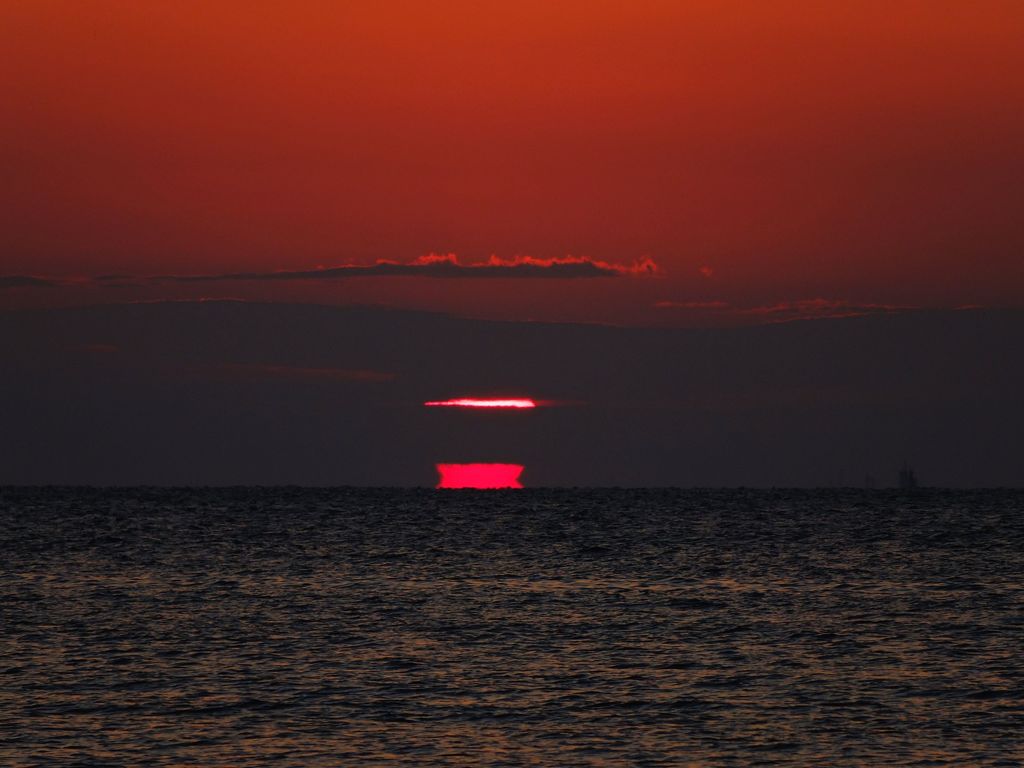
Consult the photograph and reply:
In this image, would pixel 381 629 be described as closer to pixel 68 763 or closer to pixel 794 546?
pixel 68 763

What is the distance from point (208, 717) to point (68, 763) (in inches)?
205

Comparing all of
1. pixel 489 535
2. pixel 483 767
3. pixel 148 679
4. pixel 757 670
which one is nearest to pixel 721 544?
pixel 489 535

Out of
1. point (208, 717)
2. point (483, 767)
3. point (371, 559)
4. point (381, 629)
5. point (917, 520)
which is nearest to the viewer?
point (483, 767)

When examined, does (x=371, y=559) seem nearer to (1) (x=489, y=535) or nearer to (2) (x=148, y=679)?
(1) (x=489, y=535)

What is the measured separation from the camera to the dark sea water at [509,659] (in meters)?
32.1

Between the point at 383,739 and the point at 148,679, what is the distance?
10.8 m

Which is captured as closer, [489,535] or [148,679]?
[148,679]

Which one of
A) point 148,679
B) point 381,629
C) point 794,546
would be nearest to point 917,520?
point 794,546

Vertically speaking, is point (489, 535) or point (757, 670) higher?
point (757, 670)

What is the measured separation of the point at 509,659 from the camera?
1752 inches

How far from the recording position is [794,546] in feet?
350

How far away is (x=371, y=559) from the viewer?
91.3m

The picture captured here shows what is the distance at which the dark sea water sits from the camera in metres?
32.1

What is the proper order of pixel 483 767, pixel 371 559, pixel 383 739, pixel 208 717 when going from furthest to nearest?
pixel 371 559 < pixel 208 717 < pixel 383 739 < pixel 483 767
